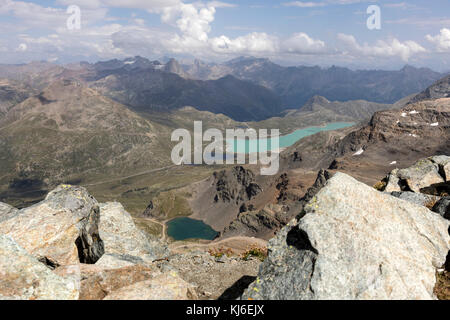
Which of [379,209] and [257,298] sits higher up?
[379,209]

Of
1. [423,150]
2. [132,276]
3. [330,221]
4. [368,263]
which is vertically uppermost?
[330,221]

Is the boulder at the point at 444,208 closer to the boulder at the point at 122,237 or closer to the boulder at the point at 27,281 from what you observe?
the boulder at the point at 27,281

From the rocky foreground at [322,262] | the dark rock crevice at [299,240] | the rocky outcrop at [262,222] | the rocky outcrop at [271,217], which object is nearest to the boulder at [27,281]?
the rocky foreground at [322,262]

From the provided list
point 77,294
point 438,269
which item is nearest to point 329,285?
point 438,269

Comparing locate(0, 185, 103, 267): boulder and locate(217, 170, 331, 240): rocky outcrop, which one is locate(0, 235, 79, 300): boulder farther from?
locate(217, 170, 331, 240): rocky outcrop

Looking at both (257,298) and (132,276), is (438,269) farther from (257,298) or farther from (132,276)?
(132,276)

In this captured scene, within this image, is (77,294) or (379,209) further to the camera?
(379,209)
